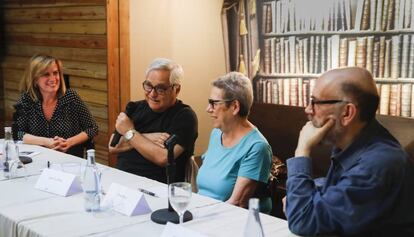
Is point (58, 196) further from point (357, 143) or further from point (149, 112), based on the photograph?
point (357, 143)

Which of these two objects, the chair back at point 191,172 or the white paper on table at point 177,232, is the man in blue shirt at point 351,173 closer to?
the white paper on table at point 177,232

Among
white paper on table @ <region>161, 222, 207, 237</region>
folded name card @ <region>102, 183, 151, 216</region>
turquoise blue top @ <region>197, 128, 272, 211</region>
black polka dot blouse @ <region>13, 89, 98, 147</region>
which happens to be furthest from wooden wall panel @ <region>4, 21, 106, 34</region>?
white paper on table @ <region>161, 222, 207, 237</region>

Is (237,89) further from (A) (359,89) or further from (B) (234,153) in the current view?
(A) (359,89)

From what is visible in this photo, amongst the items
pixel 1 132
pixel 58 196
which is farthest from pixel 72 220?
pixel 1 132

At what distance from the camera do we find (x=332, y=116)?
1.68 m

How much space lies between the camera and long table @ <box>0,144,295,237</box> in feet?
5.52

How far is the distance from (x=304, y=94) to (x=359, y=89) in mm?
2417

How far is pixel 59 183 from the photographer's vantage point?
6.97 feet

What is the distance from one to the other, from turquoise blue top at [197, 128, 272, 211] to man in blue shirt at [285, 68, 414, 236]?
485mm

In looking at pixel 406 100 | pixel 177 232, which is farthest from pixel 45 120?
pixel 406 100

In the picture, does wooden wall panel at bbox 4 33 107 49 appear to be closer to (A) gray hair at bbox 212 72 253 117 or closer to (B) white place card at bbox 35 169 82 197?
(A) gray hair at bbox 212 72 253 117

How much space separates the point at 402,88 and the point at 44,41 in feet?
10.8

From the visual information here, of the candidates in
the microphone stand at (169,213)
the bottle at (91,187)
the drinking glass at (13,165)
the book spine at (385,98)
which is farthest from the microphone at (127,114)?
the book spine at (385,98)

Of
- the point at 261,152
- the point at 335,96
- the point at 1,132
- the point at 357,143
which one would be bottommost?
the point at 1,132
